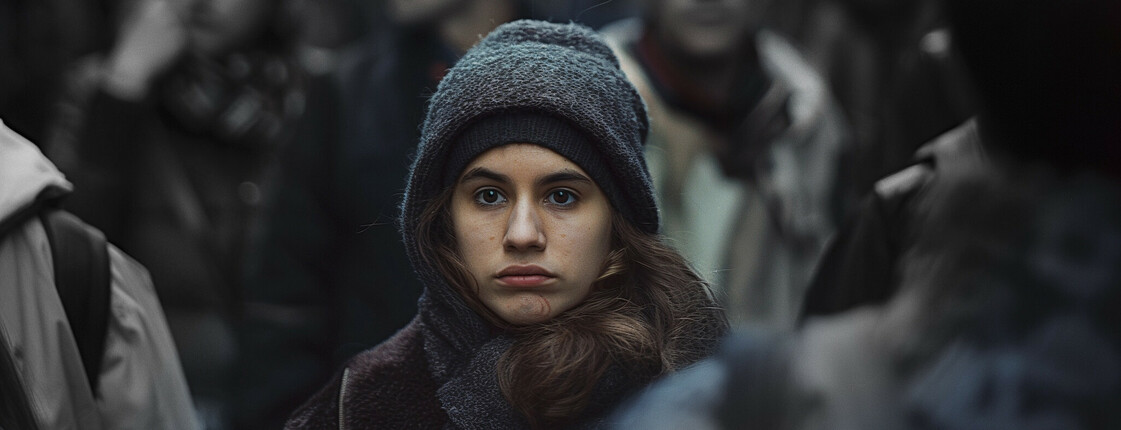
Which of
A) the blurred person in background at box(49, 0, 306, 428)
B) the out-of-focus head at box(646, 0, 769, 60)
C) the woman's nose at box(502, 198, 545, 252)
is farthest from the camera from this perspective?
the blurred person in background at box(49, 0, 306, 428)

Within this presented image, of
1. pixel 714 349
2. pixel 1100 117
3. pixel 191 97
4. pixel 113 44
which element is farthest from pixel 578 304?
pixel 113 44

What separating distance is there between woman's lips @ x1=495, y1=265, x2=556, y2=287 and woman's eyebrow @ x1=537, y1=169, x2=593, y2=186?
12 centimetres

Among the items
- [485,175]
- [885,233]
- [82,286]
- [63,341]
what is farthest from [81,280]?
[885,233]

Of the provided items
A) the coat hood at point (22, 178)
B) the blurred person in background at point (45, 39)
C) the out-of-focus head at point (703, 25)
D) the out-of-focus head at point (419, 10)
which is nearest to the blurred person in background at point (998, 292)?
the out-of-focus head at point (703, 25)

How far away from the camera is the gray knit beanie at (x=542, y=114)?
5.82 feet

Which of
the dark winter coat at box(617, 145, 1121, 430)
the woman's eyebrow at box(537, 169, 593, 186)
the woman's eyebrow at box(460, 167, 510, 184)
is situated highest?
the woman's eyebrow at box(460, 167, 510, 184)

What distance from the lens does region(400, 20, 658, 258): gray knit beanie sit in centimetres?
177

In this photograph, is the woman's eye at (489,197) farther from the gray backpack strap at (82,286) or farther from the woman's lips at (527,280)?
the gray backpack strap at (82,286)

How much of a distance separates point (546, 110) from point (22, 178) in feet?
3.32

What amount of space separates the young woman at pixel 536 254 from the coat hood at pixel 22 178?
2.42 ft

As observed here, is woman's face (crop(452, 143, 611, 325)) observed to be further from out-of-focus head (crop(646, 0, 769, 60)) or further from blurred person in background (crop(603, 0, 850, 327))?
out-of-focus head (crop(646, 0, 769, 60))

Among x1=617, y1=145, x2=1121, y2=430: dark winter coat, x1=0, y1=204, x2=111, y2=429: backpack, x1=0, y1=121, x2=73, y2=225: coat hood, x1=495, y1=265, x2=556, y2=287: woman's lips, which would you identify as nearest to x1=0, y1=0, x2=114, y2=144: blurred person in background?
x1=0, y1=121, x2=73, y2=225: coat hood

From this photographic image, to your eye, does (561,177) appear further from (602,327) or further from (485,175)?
(602,327)

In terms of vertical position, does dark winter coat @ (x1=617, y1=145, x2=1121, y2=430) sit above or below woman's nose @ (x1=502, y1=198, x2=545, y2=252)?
below
